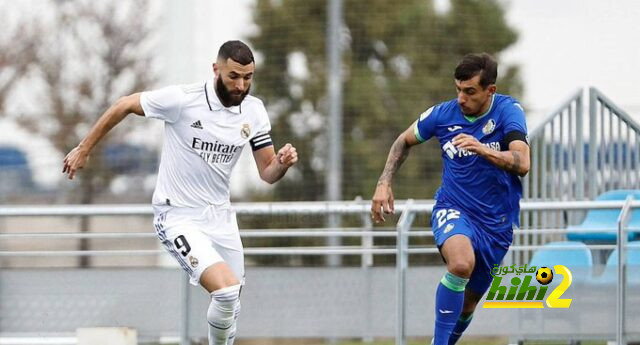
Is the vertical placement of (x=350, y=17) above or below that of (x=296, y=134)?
above

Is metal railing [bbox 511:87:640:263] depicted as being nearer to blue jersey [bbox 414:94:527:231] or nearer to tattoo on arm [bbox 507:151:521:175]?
blue jersey [bbox 414:94:527:231]

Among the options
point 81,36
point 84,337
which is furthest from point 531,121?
point 81,36

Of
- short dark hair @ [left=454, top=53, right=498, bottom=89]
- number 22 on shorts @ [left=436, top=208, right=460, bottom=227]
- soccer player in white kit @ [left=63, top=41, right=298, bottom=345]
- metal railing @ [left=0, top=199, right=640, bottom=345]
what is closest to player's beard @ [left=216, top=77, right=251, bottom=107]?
soccer player in white kit @ [left=63, top=41, right=298, bottom=345]

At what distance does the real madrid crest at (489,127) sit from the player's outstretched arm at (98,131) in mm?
2193

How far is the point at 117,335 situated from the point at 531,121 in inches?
339

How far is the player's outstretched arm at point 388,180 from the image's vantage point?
8672mm

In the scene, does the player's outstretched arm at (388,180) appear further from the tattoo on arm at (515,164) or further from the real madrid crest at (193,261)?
the real madrid crest at (193,261)

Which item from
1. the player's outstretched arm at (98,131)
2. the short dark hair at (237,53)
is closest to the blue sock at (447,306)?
the short dark hair at (237,53)

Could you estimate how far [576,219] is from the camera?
448 inches

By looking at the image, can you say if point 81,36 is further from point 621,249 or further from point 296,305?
point 621,249

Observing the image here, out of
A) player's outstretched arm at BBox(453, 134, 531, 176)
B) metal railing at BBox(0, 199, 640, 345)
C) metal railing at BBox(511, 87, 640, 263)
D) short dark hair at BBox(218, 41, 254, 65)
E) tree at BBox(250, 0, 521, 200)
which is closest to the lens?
player's outstretched arm at BBox(453, 134, 531, 176)

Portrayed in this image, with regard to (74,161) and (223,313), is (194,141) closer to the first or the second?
(74,161)

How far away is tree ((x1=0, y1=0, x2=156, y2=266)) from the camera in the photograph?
1038 inches

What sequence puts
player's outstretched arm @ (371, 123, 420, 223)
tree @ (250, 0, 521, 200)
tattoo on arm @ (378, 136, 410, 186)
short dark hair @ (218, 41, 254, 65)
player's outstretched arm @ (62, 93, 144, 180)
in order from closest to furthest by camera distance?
player's outstretched arm @ (62, 93, 144, 180), short dark hair @ (218, 41, 254, 65), player's outstretched arm @ (371, 123, 420, 223), tattoo on arm @ (378, 136, 410, 186), tree @ (250, 0, 521, 200)
